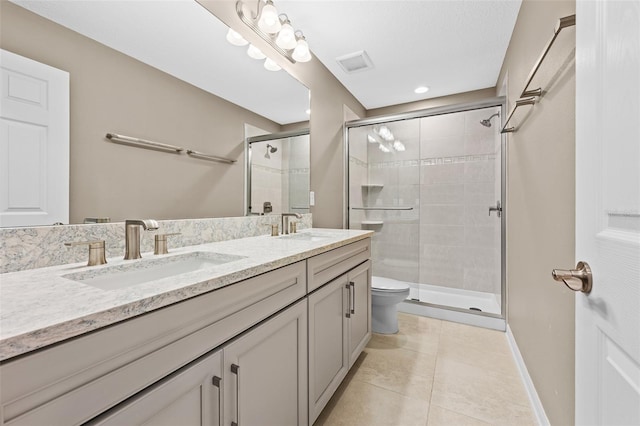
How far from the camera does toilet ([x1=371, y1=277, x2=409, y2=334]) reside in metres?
2.15

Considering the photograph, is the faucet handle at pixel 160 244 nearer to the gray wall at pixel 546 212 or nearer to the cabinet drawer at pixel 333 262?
the cabinet drawer at pixel 333 262

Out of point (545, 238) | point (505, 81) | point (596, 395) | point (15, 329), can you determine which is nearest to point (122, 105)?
point (15, 329)

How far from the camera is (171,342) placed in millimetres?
618

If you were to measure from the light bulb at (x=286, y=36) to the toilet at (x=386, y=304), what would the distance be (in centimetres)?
189

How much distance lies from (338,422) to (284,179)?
1502 millimetres

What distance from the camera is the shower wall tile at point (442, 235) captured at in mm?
3010

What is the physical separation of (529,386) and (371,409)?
0.88m

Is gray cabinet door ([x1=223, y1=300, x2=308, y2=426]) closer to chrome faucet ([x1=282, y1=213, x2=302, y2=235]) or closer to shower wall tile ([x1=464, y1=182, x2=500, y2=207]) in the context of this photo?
chrome faucet ([x1=282, y1=213, x2=302, y2=235])

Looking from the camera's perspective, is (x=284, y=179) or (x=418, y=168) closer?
(x=284, y=179)

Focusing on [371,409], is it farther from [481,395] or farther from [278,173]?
[278,173]

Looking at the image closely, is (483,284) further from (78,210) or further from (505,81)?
(78,210)

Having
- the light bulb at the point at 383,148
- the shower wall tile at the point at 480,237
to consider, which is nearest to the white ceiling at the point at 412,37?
the light bulb at the point at 383,148

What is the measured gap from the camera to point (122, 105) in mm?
1028

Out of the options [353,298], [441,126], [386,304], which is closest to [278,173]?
[353,298]
